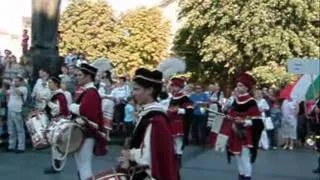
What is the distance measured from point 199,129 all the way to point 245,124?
8121mm

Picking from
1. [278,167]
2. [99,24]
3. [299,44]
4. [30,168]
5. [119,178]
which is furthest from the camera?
[99,24]

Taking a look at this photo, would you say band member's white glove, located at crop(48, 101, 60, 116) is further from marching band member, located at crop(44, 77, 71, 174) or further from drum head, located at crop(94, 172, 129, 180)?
drum head, located at crop(94, 172, 129, 180)

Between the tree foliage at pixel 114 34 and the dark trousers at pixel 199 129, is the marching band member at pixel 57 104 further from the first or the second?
the tree foliage at pixel 114 34

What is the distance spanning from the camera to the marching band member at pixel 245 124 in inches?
432

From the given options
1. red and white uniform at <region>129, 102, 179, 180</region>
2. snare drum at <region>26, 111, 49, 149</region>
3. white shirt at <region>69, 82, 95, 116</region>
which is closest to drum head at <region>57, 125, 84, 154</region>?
white shirt at <region>69, 82, 95, 116</region>

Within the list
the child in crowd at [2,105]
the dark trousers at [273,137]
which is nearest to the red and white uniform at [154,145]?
the child in crowd at [2,105]

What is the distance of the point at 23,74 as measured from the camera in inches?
652

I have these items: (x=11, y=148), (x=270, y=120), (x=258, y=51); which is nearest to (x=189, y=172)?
(x=11, y=148)

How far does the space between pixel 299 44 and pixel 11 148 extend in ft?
56.7

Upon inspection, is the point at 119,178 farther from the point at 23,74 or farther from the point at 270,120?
the point at 270,120

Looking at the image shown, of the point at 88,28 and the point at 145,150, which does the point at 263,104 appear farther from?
the point at 88,28

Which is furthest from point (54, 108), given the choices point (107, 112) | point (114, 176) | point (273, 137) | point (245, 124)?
point (273, 137)

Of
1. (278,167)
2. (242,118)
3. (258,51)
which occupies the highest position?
(258,51)

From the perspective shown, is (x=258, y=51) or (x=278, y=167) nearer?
(x=278, y=167)
